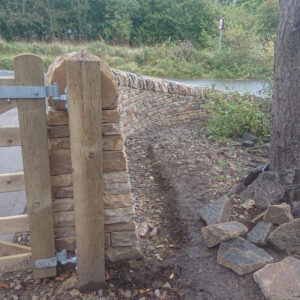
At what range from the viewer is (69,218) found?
7.42 feet

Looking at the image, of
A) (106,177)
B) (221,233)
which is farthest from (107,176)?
(221,233)

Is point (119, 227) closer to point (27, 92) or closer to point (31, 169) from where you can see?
point (31, 169)

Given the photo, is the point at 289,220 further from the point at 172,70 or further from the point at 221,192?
the point at 172,70

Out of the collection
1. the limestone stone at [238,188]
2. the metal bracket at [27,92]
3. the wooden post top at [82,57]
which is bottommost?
the limestone stone at [238,188]

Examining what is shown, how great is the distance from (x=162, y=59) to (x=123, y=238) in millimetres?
15885

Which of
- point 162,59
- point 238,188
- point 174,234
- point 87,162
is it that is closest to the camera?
point 87,162

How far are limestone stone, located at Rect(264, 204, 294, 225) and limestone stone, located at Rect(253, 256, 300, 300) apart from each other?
0.40 meters

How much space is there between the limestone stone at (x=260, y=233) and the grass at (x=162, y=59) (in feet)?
43.1

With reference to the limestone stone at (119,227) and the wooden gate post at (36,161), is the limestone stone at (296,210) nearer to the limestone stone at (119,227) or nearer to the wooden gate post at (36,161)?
the limestone stone at (119,227)

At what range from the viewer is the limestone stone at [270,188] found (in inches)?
120

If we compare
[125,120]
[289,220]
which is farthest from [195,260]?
[125,120]

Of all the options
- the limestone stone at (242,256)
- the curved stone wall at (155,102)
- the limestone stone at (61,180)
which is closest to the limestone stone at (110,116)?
the limestone stone at (61,180)

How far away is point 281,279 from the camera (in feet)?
6.82

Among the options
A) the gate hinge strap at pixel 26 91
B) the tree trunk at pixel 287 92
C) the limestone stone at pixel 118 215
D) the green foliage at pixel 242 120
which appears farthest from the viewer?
the green foliage at pixel 242 120
